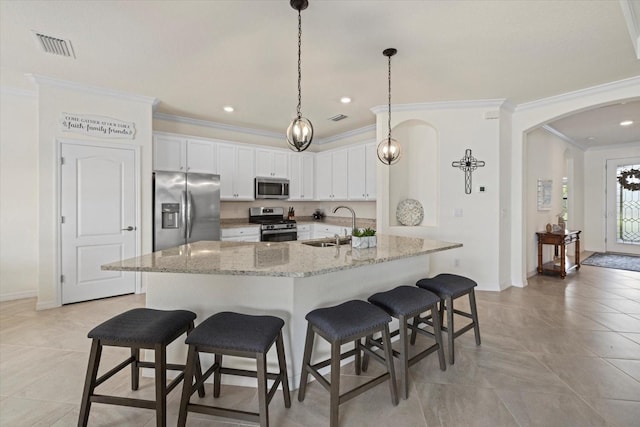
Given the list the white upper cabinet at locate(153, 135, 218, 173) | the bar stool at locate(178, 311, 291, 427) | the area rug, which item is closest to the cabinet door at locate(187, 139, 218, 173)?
the white upper cabinet at locate(153, 135, 218, 173)

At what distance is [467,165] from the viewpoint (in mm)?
4230

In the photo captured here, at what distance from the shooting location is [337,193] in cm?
564

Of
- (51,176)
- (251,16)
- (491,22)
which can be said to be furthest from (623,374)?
(51,176)

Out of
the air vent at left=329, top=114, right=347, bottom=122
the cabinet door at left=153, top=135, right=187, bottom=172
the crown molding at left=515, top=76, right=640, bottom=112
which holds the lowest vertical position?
the cabinet door at left=153, top=135, right=187, bottom=172

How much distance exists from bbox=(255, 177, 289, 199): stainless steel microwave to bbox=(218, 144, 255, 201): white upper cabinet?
0.43 ft

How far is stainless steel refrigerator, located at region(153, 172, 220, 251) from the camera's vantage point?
4062 millimetres

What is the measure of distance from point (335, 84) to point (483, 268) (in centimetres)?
323

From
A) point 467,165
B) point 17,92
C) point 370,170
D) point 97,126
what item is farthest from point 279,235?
point 17,92

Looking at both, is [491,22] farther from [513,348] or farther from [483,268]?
[483,268]

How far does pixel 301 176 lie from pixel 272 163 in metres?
0.67

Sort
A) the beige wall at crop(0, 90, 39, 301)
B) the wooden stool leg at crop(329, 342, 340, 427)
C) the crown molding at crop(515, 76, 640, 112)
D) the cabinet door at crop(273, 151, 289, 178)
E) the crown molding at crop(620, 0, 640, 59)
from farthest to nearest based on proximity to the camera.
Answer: the cabinet door at crop(273, 151, 289, 178), the beige wall at crop(0, 90, 39, 301), the crown molding at crop(515, 76, 640, 112), the crown molding at crop(620, 0, 640, 59), the wooden stool leg at crop(329, 342, 340, 427)

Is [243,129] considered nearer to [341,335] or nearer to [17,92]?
[17,92]

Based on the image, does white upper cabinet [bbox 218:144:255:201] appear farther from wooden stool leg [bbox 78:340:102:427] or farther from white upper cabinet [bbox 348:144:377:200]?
wooden stool leg [bbox 78:340:102:427]

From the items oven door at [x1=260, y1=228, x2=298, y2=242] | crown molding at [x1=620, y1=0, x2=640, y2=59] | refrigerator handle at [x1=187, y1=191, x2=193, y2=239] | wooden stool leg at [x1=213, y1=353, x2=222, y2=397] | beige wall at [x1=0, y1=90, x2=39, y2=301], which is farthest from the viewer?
oven door at [x1=260, y1=228, x2=298, y2=242]
